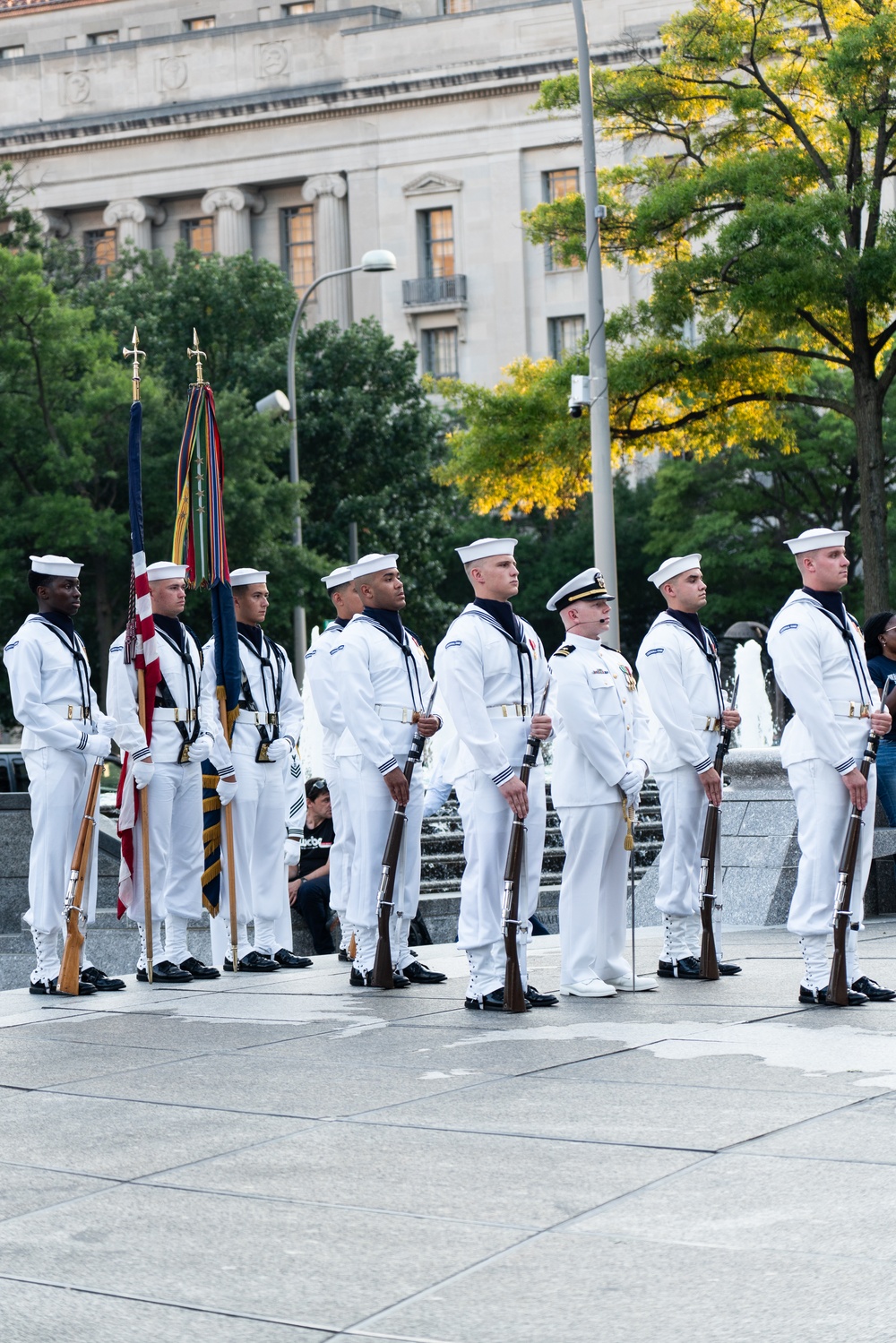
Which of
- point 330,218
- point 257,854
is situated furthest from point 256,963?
point 330,218

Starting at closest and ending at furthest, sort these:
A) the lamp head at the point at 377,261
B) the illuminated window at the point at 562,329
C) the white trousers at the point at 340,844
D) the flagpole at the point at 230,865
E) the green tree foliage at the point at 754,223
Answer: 1. the flagpole at the point at 230,865
2. the white trousers at the point at 340,844
3. the green tree foliage at the point at 754,223
4. the lamp head at the point at 377,261
5. the illuminated window at the point at 562,329

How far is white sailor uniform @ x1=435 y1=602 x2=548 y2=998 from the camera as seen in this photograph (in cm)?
921

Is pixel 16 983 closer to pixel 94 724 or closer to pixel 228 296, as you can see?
pixel 94 724

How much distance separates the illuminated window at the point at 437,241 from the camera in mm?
66750

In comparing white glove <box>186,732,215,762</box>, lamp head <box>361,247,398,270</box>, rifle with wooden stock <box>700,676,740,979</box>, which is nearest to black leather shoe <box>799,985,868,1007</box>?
rifle with wooden stock <box>700,676,740,979</box>

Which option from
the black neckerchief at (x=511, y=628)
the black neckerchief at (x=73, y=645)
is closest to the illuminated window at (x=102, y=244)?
the black neckerchief at (x=73, y=645)

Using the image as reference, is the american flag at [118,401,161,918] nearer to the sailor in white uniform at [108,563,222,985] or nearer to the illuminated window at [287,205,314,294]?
the sailor in white uniform at [108,563,222,985]

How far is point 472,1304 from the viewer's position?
4.61 m

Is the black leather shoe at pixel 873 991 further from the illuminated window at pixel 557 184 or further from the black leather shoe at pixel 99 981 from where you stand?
the illuminated window at pixel 557 184

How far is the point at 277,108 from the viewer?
67312 millimetres

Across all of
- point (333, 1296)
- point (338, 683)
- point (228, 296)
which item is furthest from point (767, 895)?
point (228, 296)

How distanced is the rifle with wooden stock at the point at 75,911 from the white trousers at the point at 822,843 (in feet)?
12.2

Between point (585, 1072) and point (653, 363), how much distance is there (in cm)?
1940

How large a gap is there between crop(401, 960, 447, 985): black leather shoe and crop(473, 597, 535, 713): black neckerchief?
5.97ft
